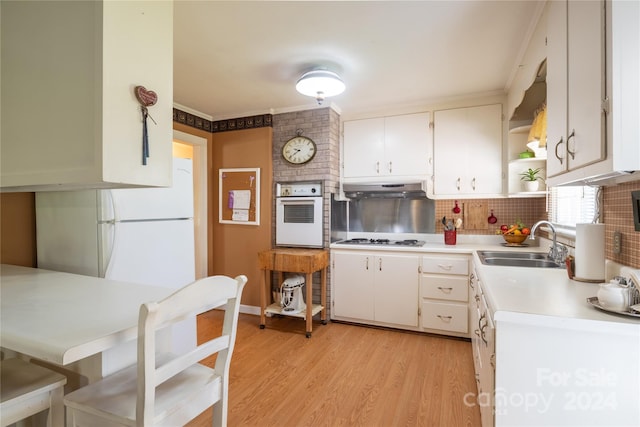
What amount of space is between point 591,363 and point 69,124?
2.05 meters

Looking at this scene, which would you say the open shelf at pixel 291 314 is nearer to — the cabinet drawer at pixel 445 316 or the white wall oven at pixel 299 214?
the white wall oven at pixel 299 214

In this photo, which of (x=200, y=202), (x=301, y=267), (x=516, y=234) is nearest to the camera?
(x=516, y=234)

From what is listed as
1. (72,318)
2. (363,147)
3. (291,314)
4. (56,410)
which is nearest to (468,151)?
(363,147)

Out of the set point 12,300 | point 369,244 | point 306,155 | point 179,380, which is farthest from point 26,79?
point 369,244

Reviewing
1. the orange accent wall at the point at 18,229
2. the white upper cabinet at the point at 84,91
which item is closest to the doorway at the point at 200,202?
the orange accent wall at the point at 18,229

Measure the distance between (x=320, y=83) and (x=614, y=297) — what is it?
2.13m

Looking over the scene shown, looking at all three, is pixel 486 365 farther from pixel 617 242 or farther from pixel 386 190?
pixel 386 190

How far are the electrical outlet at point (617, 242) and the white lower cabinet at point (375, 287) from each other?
1603 mm

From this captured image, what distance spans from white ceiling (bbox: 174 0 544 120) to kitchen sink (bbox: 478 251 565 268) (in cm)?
148

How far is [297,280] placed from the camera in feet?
10.6

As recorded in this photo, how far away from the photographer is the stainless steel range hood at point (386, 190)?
3.30 m

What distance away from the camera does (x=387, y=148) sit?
10.9ft

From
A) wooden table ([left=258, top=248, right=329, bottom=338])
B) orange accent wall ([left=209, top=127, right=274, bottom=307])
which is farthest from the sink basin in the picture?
orange accent wall ([left=209, top=127, right=274, bottom=307])

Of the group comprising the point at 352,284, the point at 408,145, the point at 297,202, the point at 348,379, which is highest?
the point at 408,145
